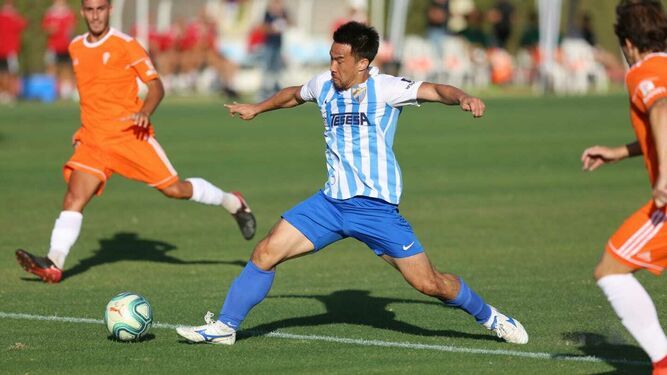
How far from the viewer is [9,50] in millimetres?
34000

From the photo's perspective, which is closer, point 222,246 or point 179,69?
point 222,246

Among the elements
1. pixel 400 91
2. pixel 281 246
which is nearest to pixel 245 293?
pixel 281 246

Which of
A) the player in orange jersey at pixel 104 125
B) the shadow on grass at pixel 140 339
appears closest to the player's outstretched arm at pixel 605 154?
the shadow on grass at pixel 140 339

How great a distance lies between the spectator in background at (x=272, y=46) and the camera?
32.5m

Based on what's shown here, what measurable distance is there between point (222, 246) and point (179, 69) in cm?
2941

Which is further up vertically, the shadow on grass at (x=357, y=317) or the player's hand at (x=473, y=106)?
the player's hand at (x=473, y=106)

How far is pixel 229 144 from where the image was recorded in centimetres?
2316

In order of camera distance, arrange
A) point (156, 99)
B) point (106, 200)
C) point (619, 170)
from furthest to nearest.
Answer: point (619, 170)
point (106, 200)
point (156, 99)

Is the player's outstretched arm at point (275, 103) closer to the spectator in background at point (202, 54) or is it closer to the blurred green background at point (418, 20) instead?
the spectator in background at point (202, 54)

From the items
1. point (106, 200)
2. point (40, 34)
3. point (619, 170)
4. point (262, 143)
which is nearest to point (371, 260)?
point (106, 200)

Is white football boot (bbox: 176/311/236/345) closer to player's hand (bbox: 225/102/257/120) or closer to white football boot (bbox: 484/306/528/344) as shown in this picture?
player's hand (bbox: 225/102/257/120)

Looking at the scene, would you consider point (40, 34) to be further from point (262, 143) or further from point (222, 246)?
point (222, 246)

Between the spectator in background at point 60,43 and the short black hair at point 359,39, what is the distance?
27152 millimetres

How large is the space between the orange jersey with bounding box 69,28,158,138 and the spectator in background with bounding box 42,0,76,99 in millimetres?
23826
